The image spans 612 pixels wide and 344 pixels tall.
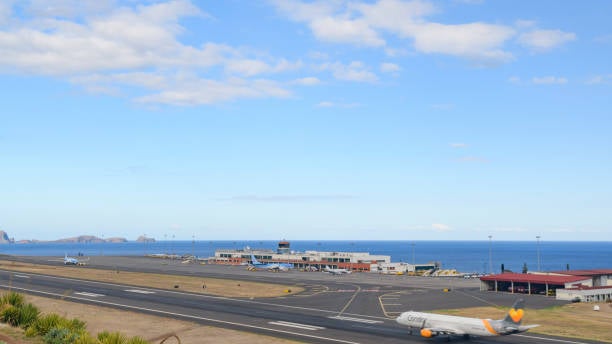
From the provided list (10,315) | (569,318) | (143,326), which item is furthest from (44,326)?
(569,318)

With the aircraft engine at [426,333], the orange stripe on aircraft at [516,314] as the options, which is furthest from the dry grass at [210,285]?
the orange stripe on aircraft at [516,314]

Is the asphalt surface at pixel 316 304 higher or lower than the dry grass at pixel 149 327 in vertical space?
lower

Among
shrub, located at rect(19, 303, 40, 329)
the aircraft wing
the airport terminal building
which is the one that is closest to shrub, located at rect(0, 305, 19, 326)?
shrub, located at rect(19, 303, 40, 329)

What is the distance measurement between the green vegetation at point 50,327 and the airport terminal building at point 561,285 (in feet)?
290

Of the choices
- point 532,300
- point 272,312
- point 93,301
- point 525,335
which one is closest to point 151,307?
point 93,301

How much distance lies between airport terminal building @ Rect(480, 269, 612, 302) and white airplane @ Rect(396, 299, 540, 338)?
2049 inches

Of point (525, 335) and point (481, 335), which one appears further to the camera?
point (525, 335)

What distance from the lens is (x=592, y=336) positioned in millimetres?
67000

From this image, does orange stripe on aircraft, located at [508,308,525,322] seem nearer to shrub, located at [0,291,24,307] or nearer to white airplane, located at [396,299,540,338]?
white airplane, located at [396,299,540,338]

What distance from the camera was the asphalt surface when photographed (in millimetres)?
65938

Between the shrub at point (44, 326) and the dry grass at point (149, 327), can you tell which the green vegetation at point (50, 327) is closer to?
the shrub at point (44, 326)

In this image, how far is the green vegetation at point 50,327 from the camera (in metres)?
37.6

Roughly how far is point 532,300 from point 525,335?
39273 millimetres

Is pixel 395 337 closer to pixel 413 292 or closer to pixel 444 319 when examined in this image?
pixel 444 319
